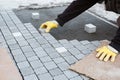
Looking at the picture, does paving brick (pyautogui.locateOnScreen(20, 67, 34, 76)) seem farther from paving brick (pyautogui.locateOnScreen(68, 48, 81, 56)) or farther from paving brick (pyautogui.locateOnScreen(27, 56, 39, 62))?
paving brick (pyautogui.locateOnScreen(68, 48, 81, 56))

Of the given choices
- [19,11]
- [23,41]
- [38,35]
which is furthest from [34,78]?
[19,11]

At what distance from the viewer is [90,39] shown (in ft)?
9.30

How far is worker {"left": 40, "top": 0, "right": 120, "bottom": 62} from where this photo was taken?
2.19 metres

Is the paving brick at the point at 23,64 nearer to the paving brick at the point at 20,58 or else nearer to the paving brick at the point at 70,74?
the paving brick at the point at 20,58

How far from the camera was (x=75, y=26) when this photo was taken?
3.24 metres

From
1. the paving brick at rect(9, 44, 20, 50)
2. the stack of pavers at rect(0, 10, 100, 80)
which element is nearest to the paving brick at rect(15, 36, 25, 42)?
the stack of pavers at rect(0, 10, 100, 80)

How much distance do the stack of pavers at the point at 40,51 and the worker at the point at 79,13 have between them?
0.59 ft

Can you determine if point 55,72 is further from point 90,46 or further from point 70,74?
point 90,46

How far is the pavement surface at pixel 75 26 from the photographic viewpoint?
290 centimetres

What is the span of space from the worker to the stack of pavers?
0.18 meters

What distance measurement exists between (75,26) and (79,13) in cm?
45

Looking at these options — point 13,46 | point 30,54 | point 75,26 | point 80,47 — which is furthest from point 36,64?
point 75,26

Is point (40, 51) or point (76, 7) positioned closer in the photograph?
point (40, 51)

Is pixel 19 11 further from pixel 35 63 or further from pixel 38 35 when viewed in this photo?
pixel 35 63
